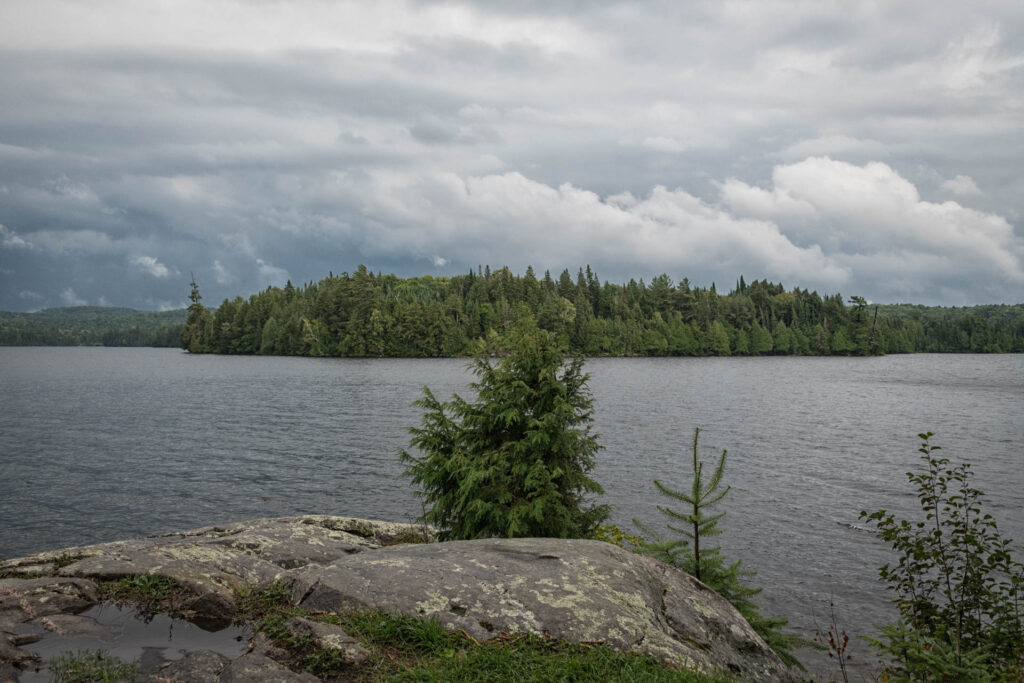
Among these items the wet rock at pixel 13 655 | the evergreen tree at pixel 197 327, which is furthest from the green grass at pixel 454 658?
the evergreen tree at pixel 197 327

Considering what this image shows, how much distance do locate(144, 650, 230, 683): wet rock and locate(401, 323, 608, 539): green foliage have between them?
20.1ft

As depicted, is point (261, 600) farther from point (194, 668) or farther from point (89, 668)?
point (89, 668)

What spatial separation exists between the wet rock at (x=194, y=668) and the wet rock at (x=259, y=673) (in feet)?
0.36

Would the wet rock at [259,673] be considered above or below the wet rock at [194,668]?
above

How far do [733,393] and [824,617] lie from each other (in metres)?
58.4

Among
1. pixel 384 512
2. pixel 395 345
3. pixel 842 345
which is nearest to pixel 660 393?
pixel 384 512

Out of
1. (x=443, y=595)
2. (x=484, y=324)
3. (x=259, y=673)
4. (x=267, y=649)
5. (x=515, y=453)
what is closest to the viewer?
(x=259, y=673)

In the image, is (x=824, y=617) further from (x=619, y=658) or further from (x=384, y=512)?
(x=384, y=512)

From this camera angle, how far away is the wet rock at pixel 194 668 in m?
5.55

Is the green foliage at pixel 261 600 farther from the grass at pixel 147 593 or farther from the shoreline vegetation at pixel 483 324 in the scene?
the shoreline vegetation at pixel 483 324

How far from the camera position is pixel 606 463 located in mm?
31031

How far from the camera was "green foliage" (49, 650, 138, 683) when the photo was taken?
18.1 ft

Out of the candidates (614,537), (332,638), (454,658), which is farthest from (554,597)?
(614,537)

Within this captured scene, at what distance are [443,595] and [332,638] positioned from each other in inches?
54.2
